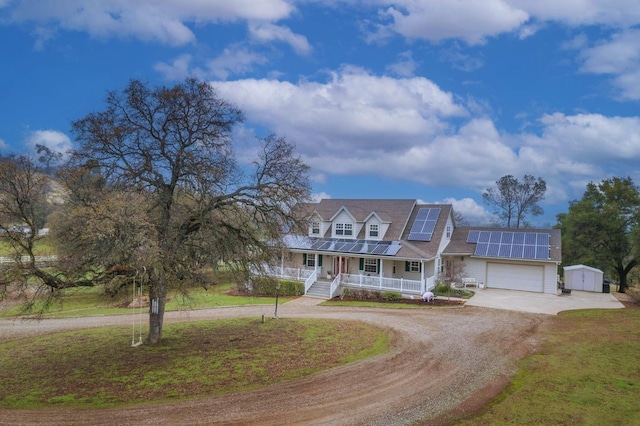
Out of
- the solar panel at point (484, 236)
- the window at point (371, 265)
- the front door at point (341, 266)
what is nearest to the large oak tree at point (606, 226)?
the solar panel at point (484, 236)

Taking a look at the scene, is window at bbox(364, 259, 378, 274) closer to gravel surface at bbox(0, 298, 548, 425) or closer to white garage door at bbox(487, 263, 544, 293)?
white garage door at bbox(487, 263, 544, 293)

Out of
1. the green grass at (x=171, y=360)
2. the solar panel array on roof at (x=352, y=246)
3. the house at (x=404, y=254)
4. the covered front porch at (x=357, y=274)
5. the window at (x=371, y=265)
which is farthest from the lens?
the window at (x=371, y=265)

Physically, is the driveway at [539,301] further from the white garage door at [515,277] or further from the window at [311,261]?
the window at [311,261]

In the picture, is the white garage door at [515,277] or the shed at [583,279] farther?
the shed at [583,279]

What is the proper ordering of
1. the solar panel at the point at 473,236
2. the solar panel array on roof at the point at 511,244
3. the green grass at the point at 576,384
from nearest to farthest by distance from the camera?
the green grass at the point at 576,384 → the solar panel array on roof at the point at 511,244 → the solar panel at the point at 473,236

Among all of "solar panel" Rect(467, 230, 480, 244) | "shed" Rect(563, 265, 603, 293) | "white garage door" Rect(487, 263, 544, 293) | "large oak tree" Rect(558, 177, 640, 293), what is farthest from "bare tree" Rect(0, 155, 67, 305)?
"large oak tree" Rect(558, 177, 640, 293)

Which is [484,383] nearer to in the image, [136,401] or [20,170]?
[136,401]

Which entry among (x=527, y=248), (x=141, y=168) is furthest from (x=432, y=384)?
(x=527, y=248)
